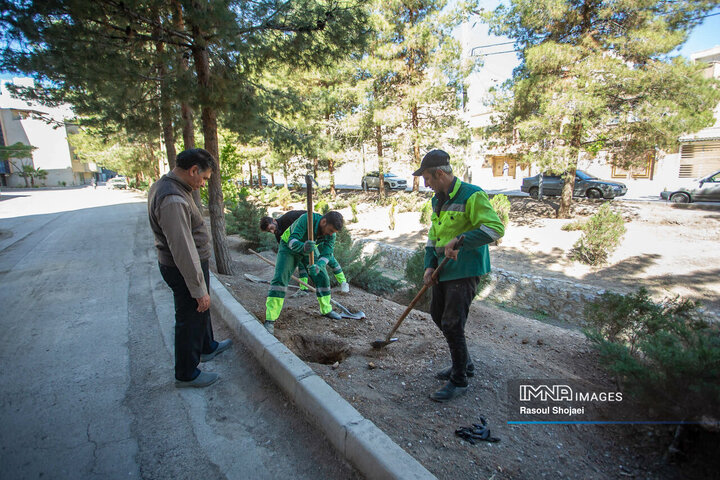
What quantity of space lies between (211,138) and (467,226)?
426 cm

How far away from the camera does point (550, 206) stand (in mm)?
15336

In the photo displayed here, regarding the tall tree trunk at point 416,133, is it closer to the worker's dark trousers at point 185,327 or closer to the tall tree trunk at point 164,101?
the tall tree trunk at point 164,101

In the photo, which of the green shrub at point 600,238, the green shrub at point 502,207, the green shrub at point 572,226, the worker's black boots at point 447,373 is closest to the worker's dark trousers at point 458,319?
the worker's black boots at point 447,373

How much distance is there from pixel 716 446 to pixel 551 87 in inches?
448

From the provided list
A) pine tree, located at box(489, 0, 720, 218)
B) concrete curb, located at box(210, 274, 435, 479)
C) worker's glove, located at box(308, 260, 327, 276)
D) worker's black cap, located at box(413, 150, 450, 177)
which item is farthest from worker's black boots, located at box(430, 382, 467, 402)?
pine tree, located at box(489, 0, 720, 218)

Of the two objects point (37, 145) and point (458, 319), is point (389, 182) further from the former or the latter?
point (37, 145)

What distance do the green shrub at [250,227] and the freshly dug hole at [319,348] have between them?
5519mm

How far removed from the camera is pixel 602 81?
33.8 ft

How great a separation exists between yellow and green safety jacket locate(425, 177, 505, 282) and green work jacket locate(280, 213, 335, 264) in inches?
65.6

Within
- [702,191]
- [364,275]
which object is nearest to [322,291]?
[364,275]

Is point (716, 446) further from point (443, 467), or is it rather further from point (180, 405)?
point (180, 405)

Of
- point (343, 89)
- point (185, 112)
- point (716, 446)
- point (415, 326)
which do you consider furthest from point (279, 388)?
point (343, 89)

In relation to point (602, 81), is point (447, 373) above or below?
below

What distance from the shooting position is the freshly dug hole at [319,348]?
373 cm
